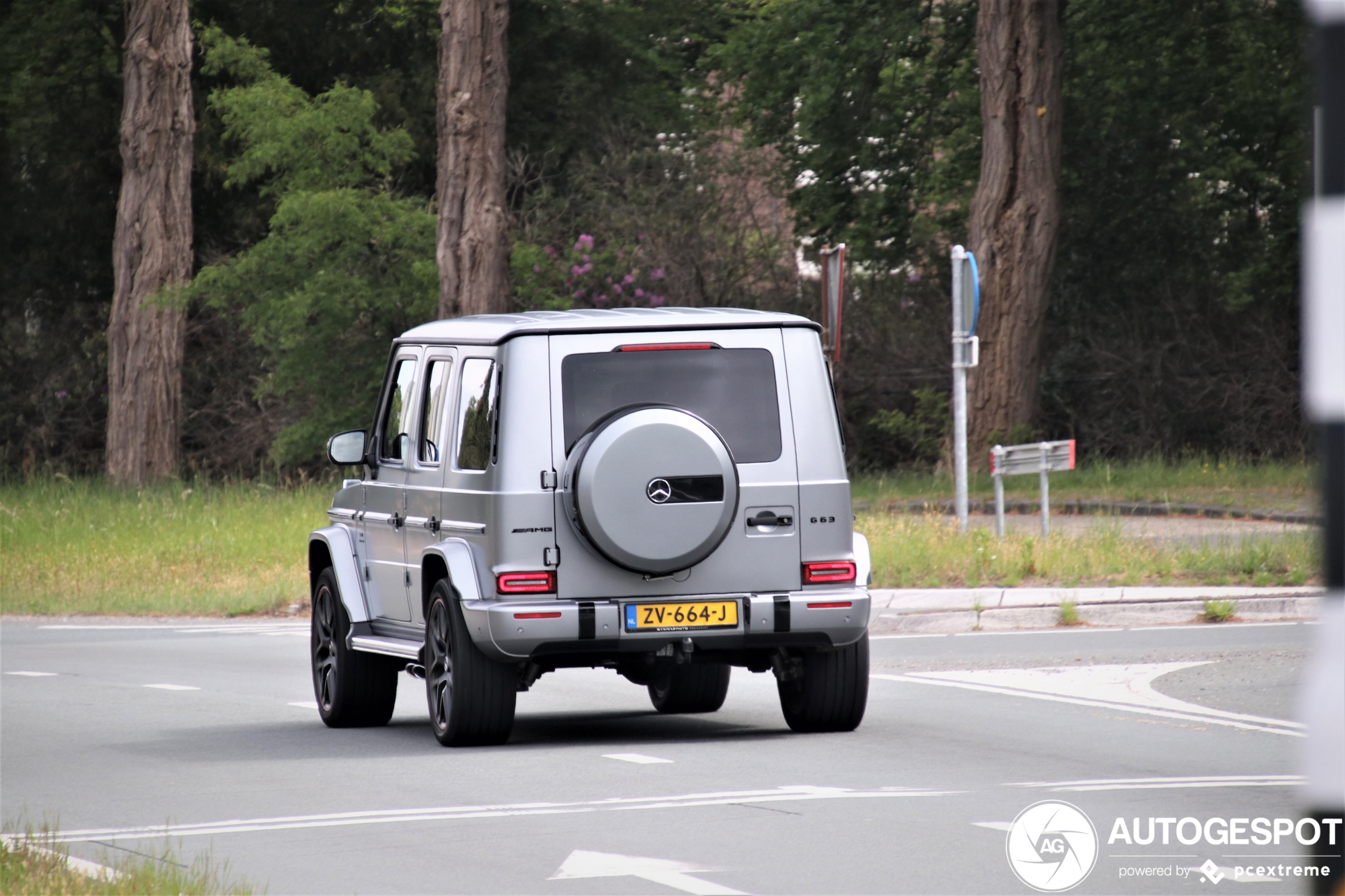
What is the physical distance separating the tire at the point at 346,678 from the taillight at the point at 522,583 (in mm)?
1799

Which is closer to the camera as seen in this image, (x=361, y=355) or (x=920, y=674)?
(x=920, y=674)

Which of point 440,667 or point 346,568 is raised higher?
point 346,568

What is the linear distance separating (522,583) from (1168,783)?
3050mm

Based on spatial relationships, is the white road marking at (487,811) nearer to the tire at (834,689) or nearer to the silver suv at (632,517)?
the silver suv at (632,517)

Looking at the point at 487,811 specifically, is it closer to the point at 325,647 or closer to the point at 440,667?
the point at 440,667

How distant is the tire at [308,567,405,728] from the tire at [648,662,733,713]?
1.49 m

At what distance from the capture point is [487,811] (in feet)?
27.2

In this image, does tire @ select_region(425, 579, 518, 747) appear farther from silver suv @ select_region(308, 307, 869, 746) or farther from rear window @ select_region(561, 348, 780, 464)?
rear window @ select_region(561, 348, 780, 464)

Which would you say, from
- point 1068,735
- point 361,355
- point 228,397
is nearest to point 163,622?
point 1068,735

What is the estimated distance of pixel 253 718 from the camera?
11859mm

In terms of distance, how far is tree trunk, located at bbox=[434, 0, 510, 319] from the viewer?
29.3 m

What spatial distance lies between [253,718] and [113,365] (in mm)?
25439

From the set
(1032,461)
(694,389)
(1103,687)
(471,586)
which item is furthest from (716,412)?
(1032,461)

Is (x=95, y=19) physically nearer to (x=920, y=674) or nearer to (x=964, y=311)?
(x=964, y=311)
